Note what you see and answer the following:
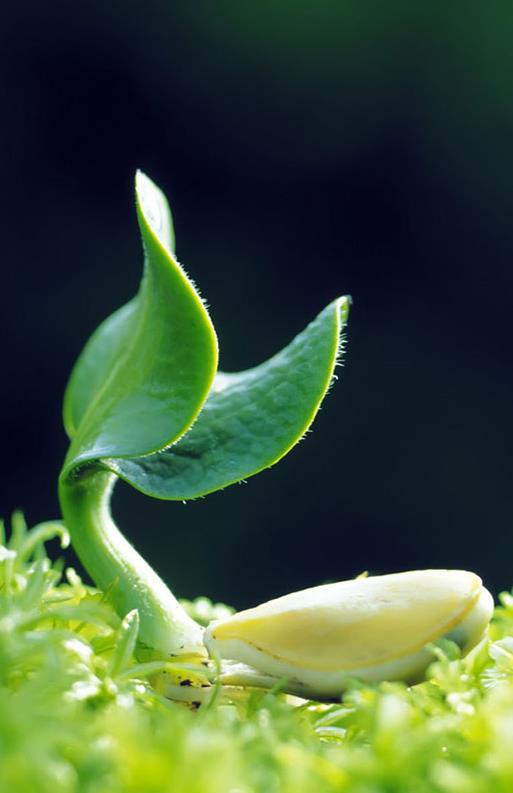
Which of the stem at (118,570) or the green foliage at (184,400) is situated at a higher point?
the green foliage at (184,400)

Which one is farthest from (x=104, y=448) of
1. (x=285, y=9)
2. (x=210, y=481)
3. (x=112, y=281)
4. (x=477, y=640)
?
(x=285, y=9)

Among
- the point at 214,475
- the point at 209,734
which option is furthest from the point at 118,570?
the point at 209,734

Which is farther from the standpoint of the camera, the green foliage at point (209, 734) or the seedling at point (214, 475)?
the seedling at point (214, 475)

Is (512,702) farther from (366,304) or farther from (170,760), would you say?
(366,304)

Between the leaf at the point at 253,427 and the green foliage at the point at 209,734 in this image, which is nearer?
the green foliage at the point at 209,734

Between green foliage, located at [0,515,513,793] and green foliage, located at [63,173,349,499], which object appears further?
green foliage, located at [63,173,349,499]

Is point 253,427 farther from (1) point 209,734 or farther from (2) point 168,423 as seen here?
(1) point 209,734
